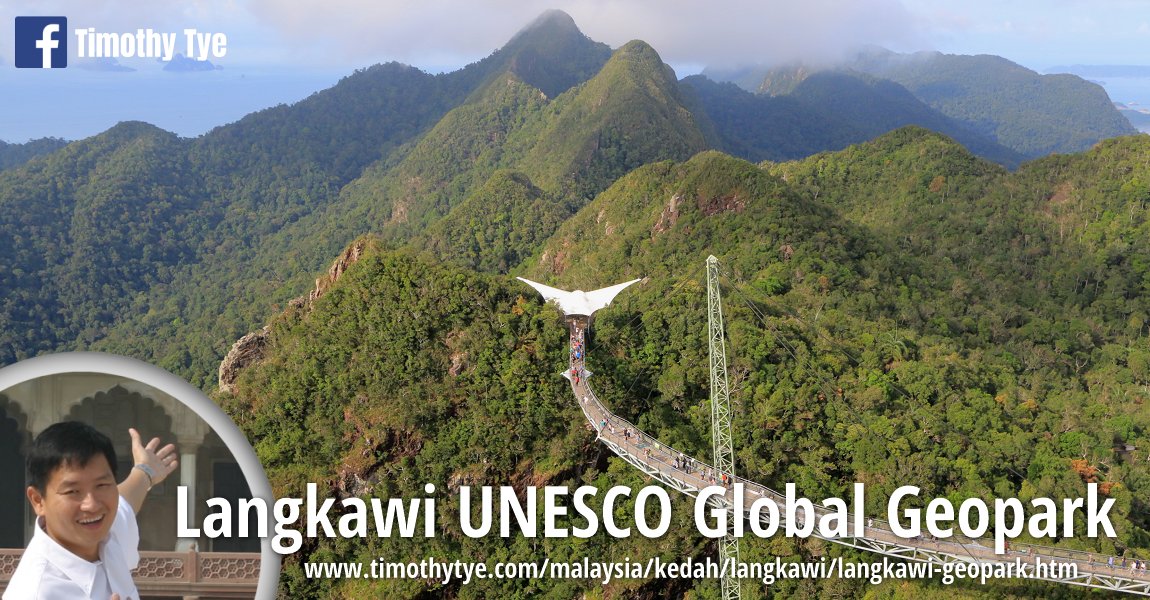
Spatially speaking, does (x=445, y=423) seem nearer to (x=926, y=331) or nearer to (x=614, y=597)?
(x=614, y=597)

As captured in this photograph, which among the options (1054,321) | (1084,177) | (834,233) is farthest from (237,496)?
(1084,177)

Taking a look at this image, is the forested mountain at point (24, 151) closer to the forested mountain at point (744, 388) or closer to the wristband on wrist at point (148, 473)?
the forested mountain at point (744, 388)

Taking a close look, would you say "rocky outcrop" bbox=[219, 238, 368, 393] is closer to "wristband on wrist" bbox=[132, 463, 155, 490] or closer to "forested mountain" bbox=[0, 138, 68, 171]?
"wristband on wrist" bbox=[132, 463, 155, 490]

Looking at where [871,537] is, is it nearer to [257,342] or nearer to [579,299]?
[579,299]

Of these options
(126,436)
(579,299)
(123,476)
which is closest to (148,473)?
(123,476)

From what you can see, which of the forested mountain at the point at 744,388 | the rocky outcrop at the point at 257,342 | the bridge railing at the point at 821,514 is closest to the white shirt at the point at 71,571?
the bridge railing at the point at 821,514
